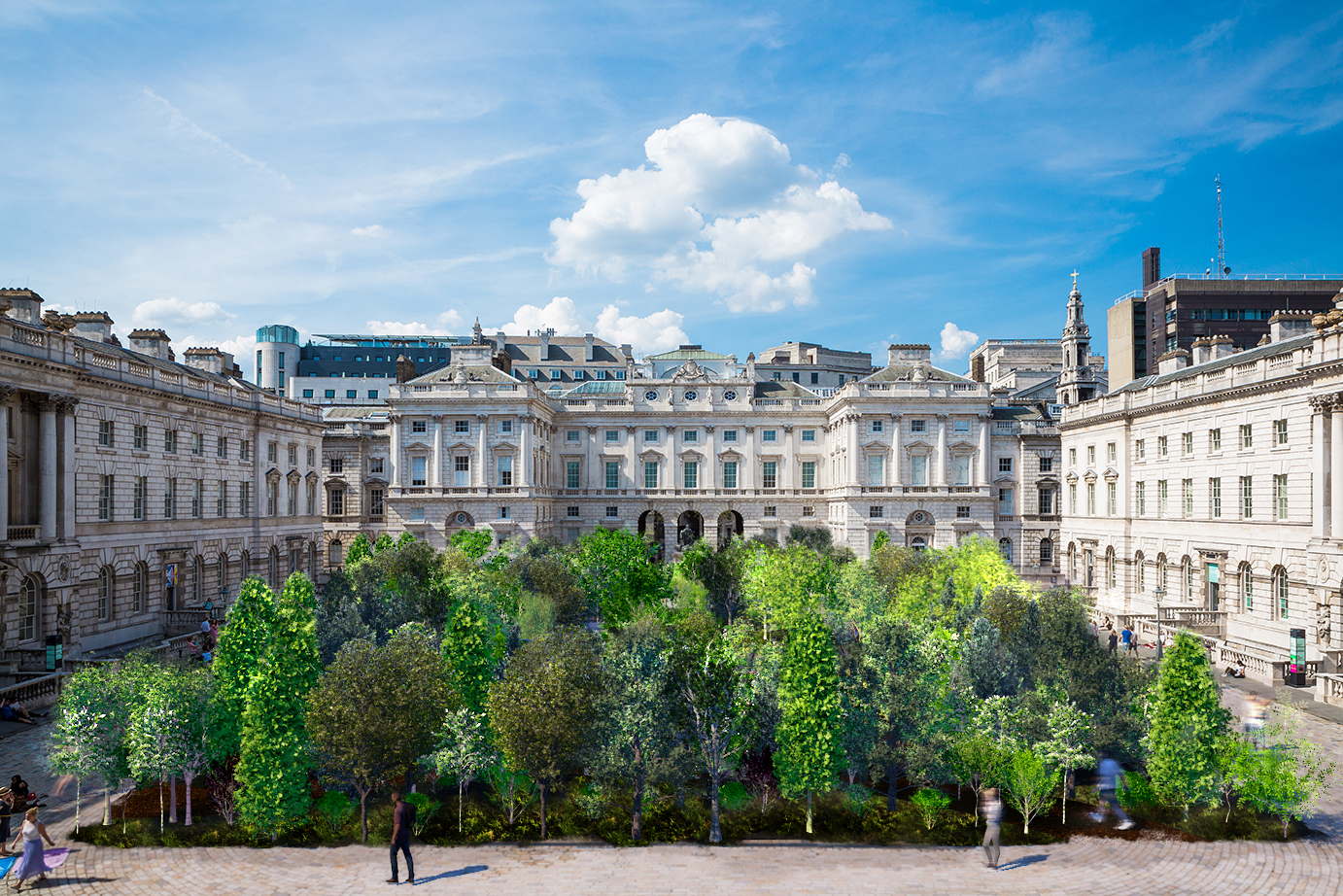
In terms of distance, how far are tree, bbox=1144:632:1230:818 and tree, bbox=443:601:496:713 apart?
1782 centimetres

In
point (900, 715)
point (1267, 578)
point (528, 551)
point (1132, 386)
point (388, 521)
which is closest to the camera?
point (900, 715)

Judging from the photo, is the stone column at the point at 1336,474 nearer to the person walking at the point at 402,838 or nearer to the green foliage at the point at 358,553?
the person walking at the point at 402,838

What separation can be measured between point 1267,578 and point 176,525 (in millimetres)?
55167

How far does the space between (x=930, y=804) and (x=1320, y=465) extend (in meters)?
28.1

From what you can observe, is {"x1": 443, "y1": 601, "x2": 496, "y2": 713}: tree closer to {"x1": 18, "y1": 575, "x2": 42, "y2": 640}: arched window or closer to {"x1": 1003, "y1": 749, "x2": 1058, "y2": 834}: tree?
{"x1": 1003, "y1": 749, "x2": 1058, "y2": 834}: tree

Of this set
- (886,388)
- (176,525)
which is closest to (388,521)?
(176,525)

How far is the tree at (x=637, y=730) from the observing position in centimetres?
2067

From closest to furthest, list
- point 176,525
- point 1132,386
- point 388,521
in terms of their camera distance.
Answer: point 176,525 → point 1132,386 → point 388,521

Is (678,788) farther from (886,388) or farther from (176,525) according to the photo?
(886,388)

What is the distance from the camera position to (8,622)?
115 ft

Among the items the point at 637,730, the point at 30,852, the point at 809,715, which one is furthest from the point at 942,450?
the point at 30,852

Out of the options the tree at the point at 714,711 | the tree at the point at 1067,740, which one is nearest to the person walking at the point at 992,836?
the tree at the point at 1067,740

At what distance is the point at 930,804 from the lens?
69.9ft

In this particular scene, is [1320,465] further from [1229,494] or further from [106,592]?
[106,592]
